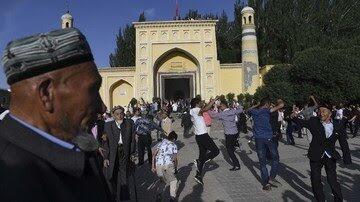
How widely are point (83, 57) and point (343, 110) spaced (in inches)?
830

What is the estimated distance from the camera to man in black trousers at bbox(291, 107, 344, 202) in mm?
7160

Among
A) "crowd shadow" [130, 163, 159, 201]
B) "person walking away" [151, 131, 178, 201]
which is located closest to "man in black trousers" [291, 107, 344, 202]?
"person walking away" [151, 131, 178, 201]

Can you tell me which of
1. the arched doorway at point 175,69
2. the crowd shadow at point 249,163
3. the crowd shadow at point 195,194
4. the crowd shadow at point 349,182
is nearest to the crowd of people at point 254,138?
the crowd shadow at point 195,194

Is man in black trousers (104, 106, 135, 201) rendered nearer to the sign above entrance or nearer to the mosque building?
the mosque building

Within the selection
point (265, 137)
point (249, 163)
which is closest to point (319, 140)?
point (265, 137)

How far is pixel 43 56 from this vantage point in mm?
1356

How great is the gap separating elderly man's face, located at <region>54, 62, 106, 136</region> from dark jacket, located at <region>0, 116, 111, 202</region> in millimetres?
121

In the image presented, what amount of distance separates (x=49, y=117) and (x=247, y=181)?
358 inches

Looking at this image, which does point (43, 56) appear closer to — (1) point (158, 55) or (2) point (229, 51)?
(1) point (158, 55)

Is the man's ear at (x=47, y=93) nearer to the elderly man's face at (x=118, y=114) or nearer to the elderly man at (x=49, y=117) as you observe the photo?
the elderly man at (x=49, y=117)

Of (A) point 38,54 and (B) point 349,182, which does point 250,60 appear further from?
(A) point 38,54

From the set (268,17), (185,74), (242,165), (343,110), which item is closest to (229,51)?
(268,17)

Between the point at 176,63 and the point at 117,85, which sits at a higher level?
the point at 176,63

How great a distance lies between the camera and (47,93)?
1379 millimetres
